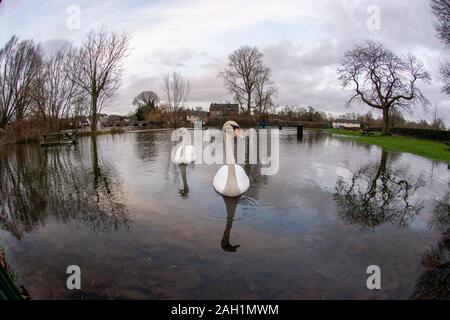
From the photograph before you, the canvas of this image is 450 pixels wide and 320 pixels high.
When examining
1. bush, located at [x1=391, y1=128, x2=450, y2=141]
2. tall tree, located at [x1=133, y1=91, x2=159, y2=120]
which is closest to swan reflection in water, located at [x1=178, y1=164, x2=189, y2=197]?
bush, located at [x1=391, y1=128, x2=450, y2=141]

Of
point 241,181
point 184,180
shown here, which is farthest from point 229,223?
point 184,180

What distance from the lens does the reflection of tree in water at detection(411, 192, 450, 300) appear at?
3.09 metres

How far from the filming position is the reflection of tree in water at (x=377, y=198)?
551cm

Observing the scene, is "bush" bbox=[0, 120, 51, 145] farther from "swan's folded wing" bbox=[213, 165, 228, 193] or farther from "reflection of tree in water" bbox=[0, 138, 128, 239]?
"swan's folded wing" bbox=[213, 165, 228, 193]

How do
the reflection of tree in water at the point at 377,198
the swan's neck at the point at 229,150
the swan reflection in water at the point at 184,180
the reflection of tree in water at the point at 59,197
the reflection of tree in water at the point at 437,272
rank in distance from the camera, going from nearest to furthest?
the reflection of tree in water at the point at 437,272, the reflection of tree in water at the point at 59,197, the reflection of tree in water at the point at 377,198, the swan's neck at the point at 229,150, the swan reflection in water at the point at 184,180

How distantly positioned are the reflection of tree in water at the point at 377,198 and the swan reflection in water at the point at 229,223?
225 cm

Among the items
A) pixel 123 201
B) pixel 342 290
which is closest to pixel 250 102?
pixel 123 201

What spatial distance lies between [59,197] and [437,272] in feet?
25.0

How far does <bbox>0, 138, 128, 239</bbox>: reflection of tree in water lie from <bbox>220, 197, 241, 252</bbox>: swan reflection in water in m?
1.93

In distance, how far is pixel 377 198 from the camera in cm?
677

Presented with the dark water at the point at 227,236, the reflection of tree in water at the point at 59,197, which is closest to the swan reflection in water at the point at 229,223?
the dark water at the point at 227,236

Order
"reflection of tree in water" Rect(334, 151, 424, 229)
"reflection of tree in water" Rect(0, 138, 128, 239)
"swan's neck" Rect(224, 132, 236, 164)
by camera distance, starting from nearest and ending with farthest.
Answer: "reflection of tree in water" Rect(0, 138, 128, 239) → "reflection of tree in water" Rect(334, 151, 424, 229) → "swan's neck" Rect(224, 132, 236, 164)

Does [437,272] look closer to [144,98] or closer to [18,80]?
[18,80]

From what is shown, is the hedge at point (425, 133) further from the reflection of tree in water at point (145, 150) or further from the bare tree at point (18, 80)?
the bare tree at point (18, 80)
